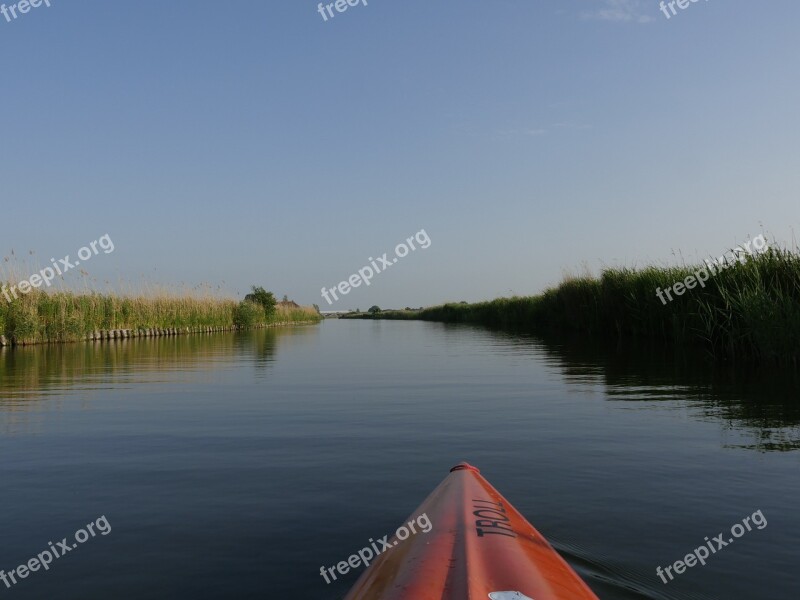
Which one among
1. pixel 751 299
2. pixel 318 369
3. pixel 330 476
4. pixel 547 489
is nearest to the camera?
pixel 547 489

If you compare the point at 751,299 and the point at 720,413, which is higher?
the point at 751,299

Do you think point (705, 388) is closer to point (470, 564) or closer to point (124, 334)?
point (470, 564)

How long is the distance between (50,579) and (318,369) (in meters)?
9.33

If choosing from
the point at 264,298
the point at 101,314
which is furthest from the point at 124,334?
the point at 264,298

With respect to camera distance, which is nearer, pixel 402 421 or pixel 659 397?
pixel 402 421

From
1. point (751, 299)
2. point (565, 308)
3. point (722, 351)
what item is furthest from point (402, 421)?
point (565, 308)

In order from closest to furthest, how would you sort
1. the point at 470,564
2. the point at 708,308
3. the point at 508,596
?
1. the point at 508,596
2. the point at 470,564
3. the point at 708,308

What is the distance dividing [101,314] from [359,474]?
21.7m

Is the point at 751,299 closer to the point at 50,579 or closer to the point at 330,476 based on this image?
the point at 330,476

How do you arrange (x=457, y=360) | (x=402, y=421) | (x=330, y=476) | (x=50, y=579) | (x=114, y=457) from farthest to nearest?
(x=457, y=360)
(x=402, y=421)
(x=114, y=457)
(x=330, y=476)
(x=50, y=579)

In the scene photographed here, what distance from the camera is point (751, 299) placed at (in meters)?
10.5

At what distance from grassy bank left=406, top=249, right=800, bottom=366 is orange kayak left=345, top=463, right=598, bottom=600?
9127 mm

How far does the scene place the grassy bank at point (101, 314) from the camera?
1888cm

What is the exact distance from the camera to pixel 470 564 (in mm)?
2232
